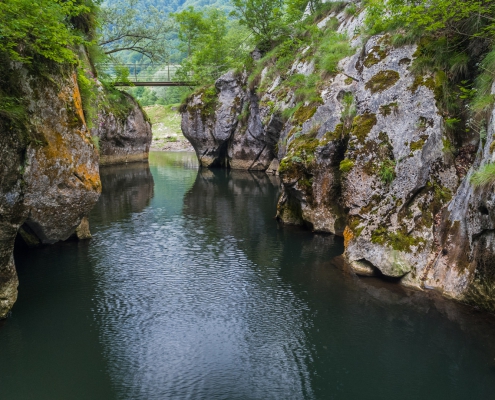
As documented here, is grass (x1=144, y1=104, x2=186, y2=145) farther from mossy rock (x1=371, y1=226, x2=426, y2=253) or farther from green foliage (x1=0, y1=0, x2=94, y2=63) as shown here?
mossy rock (x1=371, y1=226, x2=426, y2=253)

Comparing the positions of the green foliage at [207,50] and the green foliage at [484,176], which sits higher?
the green foliage at [207,50]

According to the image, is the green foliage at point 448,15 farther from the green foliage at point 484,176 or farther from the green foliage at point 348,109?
the green foliage at point 484,176

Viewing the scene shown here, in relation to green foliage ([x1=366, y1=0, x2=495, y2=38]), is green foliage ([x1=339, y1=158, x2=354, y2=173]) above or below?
below

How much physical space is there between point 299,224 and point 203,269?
20.5 ft

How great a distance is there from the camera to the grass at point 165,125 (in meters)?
72.4

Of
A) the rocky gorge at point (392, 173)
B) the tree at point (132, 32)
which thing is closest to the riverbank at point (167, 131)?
the tree at point (132, 32)

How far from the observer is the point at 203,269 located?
13.3 m

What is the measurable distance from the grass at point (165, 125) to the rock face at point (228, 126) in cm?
2845

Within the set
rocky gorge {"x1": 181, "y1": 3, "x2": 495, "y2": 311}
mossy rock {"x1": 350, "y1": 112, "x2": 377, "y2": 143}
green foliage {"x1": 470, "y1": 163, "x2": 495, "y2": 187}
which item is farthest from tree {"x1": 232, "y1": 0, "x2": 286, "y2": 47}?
green foliage {"x1": 470, "y1": 163, "x2": 495, "y2": 187}

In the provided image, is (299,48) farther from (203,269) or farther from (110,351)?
(110,351)

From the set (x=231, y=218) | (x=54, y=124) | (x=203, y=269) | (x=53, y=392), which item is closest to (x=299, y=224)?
(x=231, y=218)

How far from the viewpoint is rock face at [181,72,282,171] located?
122 ft

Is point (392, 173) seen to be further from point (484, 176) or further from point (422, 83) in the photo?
point (484, 176)

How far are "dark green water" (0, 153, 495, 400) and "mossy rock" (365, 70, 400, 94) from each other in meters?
5.50
